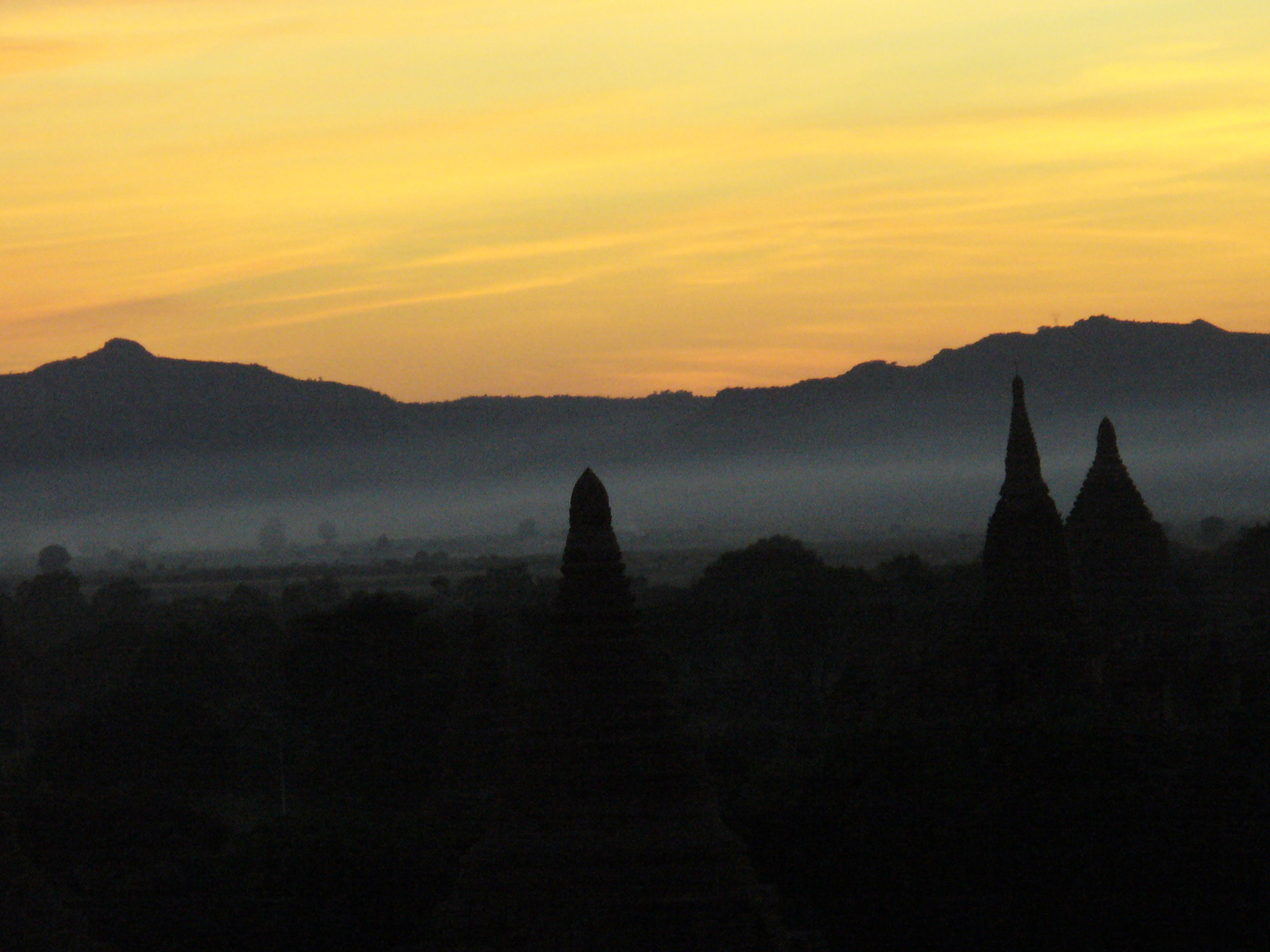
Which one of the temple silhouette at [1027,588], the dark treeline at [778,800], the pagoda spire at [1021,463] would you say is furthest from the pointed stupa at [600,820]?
the pagoda spire at [1021,463]

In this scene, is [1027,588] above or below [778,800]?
above

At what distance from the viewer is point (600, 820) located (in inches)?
1304

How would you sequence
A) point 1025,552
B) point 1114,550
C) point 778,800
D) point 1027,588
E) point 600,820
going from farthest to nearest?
point 1114,550 < point 1025,552 < point 1027,588 < point 778,800 < point 600,820

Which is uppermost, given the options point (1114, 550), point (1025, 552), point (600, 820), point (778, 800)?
point (1025, 552)

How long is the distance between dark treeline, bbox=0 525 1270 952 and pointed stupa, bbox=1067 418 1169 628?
718 mm

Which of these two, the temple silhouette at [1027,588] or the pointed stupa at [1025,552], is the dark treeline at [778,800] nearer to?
the temple silhouette at [1027,588]

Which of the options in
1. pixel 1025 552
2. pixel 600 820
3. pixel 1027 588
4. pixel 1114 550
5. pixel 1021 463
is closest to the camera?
pixel 600 820

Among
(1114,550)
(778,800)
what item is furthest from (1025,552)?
(778,800)

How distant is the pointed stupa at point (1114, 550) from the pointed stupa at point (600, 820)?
5329 cm

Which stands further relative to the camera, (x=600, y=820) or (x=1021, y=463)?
A: (x=1021, y=463)

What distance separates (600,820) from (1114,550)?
5714 cm

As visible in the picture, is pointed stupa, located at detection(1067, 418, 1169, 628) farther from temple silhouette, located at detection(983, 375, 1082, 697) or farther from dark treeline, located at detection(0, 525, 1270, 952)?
temple silhouette, located at detection(983, 375, 1082, 697)

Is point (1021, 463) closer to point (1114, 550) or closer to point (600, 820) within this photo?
point (1114, 550)

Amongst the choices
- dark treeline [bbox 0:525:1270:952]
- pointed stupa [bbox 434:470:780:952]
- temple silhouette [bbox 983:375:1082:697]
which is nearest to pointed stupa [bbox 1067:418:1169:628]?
dark treeline [bbox 0:525:1270:952]
